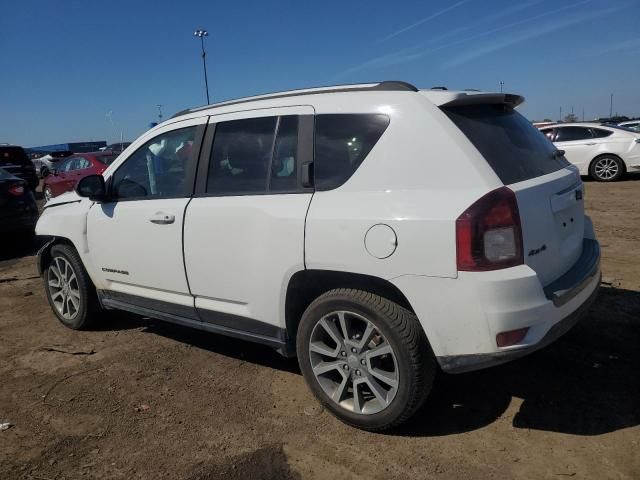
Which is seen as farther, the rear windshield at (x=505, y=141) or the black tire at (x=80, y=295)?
the black tire at (x=80, y=295)

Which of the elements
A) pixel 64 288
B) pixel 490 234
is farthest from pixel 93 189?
pixel 490 234

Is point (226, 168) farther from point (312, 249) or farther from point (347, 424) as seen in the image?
point (347, 424)

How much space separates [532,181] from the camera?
2771 mm

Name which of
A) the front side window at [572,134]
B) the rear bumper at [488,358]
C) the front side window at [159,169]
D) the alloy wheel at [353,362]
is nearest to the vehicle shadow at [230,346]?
the alloy wheel at [353,362]

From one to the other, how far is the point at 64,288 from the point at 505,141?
4.01 m

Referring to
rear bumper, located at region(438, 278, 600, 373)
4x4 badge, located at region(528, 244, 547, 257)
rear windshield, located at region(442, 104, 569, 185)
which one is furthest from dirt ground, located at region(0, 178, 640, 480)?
rear windshield, located at region(442, 104, 569, 185)

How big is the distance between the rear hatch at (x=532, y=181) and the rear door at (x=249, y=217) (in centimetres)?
96

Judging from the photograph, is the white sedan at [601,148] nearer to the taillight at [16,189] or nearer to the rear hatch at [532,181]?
the rear hatch at [532,181]

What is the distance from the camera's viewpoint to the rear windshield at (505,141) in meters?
2.71

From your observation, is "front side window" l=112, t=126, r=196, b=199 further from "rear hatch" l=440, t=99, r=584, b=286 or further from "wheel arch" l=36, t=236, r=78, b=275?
"rear hatch" l=440, t=99, r=584, b=286

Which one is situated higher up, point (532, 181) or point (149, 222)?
point (532, 181)

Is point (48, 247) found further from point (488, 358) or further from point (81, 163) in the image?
point (81, 163)

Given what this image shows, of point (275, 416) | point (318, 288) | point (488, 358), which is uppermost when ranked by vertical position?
point (318, 288)

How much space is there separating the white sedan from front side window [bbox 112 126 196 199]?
38.6 feet
